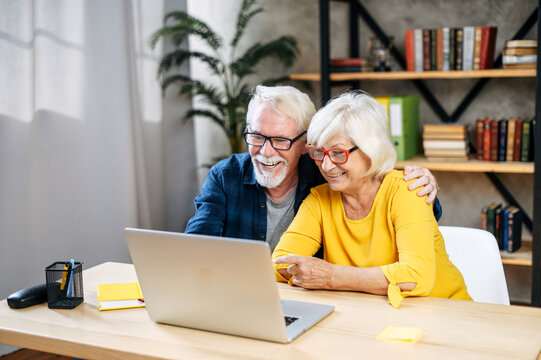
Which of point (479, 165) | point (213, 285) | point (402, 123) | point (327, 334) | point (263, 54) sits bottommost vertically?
point (327, 334)

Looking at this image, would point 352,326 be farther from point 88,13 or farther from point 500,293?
point 88,13

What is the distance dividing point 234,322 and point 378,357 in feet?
1.02

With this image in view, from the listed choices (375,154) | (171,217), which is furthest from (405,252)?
(171,217)

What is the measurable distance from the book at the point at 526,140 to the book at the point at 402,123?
577mm

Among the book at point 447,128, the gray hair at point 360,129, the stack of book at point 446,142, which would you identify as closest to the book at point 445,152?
the stack of book at point 446,142

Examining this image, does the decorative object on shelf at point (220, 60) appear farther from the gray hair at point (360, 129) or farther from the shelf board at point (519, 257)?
the gray hair at point (360, 129)

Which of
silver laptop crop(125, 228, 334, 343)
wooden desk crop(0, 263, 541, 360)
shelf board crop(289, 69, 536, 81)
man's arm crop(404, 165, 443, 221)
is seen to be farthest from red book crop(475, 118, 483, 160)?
silver laptop crop(125, 228, 334, 343)

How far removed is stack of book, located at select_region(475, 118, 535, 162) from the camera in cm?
318

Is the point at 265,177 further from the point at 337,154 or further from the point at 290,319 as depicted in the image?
the point at 290,319

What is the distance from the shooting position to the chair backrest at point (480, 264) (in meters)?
1.80

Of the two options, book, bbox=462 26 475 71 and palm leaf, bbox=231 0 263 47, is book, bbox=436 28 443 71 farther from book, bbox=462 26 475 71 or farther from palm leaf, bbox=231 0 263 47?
palm leaf, bbox=231 0 263 47

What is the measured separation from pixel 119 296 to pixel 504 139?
2335 mm

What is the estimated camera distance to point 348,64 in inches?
138

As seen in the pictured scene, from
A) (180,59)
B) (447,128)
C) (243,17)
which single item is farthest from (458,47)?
(180,59)
